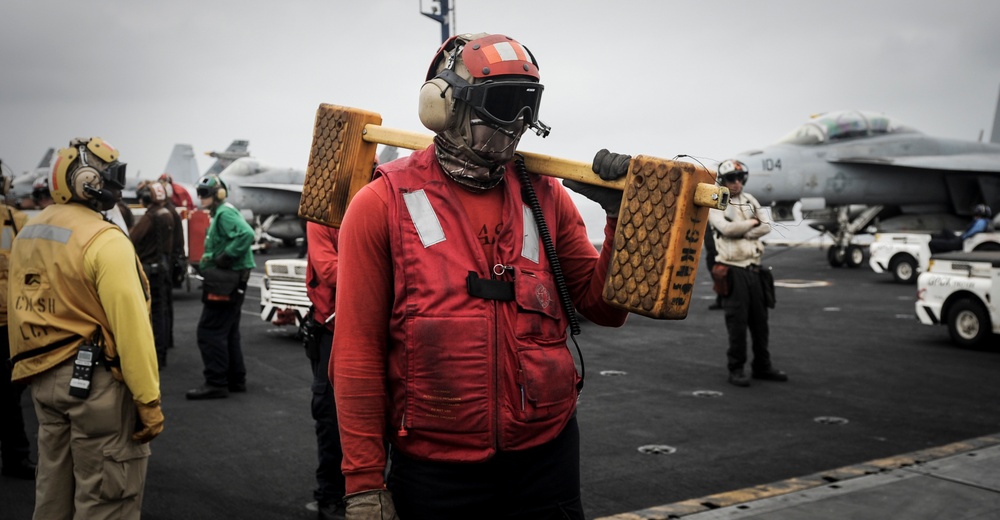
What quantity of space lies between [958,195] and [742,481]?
2087 cm

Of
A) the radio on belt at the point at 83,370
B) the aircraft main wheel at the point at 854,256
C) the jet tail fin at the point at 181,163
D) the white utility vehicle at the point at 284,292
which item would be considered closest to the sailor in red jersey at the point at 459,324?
the radio on belt at the point at 83,370

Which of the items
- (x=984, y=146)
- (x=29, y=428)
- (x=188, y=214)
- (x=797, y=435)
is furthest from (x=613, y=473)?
(x=984, y=146)

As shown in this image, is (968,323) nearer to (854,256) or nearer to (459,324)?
(459,324)

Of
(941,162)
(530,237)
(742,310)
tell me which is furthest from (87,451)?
(941,162)

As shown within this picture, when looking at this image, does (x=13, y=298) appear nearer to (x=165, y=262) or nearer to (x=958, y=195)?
(x=165, y=262)

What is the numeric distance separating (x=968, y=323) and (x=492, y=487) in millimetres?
9762

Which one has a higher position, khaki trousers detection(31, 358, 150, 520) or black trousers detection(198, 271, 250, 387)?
khaki trousers detection(31, 358, 150, 520)

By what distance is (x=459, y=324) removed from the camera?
87.3 inches

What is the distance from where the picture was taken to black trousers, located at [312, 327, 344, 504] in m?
4.76

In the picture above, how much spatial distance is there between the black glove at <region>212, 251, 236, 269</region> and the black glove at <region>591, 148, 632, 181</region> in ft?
20.7

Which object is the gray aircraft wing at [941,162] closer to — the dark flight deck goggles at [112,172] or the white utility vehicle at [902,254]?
the white utility vehicle at [902,254]

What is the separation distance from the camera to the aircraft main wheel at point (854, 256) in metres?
22.9

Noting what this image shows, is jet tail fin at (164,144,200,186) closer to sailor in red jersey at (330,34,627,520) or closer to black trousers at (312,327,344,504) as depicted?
black trousers at (312,327,344,504)

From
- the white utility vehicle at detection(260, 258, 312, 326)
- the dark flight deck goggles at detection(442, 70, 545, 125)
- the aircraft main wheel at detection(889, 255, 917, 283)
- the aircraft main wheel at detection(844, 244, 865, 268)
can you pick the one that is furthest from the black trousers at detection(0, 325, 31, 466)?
the aircraft main wheel at detection(844, 244, 865, 268)
